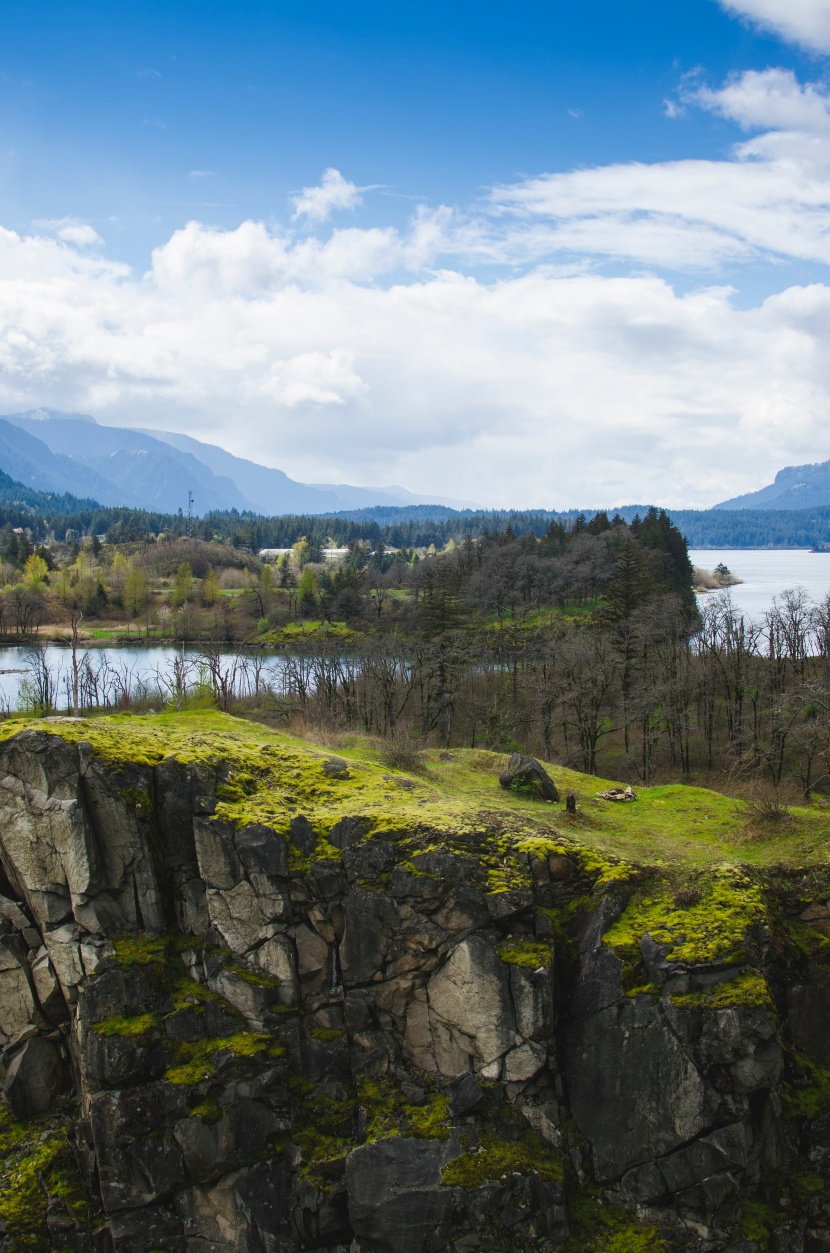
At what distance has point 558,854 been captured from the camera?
14.7 metres

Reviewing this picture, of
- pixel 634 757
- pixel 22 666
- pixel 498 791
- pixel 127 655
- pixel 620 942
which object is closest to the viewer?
pixel 620 942

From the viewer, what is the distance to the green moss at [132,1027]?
44.0ft

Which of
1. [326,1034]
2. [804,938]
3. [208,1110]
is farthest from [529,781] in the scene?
[208,1110]

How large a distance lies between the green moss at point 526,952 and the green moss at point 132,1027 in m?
6.56

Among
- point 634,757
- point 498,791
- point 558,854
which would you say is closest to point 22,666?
point 634,757

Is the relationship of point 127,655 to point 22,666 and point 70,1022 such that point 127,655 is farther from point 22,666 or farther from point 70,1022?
point 70,1022

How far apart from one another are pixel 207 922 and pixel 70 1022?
119 inches

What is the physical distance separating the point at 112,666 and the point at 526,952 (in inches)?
3422

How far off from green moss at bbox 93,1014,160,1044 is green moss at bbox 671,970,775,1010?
30.9ft

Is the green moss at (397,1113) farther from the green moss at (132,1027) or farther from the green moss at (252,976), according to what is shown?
the green moss at (132,1027)

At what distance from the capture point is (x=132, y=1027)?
1352 centimetres

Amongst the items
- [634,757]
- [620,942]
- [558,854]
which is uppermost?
[558,854]

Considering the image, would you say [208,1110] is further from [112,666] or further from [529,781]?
[112,666]

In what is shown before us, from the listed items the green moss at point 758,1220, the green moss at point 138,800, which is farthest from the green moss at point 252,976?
the green moss at point 758,1220
